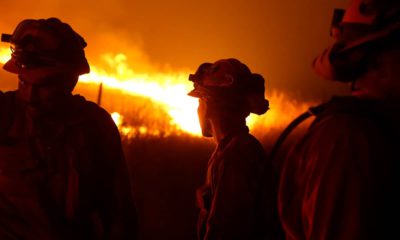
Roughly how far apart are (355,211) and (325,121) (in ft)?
Answer: 1.15

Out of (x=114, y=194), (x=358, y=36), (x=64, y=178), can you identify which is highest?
(x=358, y=36)

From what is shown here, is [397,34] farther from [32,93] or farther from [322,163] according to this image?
[32,93]

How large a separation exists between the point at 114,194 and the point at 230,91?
1.57 metres

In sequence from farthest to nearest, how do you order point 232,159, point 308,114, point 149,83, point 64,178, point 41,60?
point 149,83 → point 232,159 → point 41,60 → point 64,178 → point 308,114

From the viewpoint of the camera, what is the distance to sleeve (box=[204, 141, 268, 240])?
10.4ft

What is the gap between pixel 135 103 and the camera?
14.9m

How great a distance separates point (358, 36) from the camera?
1.63 meters

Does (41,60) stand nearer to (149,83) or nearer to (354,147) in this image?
(354,147)

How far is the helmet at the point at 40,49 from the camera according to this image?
295cm

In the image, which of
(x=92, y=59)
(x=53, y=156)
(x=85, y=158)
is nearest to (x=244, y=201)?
(x=85, y=158)

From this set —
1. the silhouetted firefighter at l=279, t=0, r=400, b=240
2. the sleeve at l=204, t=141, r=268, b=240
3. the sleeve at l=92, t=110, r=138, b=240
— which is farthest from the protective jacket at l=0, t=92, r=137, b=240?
the silhouetted firefighter at l=279, t=0, r=400, b=240

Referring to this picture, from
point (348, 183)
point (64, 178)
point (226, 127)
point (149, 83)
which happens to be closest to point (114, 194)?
point (64, 178)

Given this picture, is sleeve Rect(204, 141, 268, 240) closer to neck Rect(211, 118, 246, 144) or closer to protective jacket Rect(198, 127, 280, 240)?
protective jacket Rect(198, 127, 280, 240)

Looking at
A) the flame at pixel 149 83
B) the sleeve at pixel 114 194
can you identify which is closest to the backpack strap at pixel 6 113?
the sleeve at pixel 114 194
